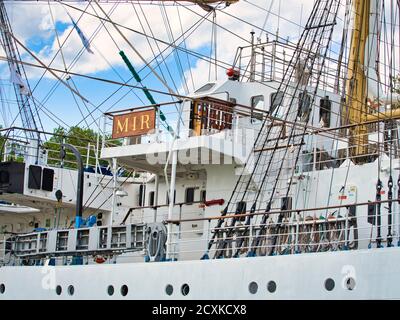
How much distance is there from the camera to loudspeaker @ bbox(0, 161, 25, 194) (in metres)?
19.1

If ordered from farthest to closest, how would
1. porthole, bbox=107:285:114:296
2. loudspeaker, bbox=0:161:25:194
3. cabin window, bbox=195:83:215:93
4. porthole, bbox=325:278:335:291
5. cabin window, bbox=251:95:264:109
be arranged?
1. cabin window, bbox=195:83:215:93
2. cabin window, bbox=251:95:264:109
3. loudspeaker, bbox=0:161:25:194
4. porthole, bbox=107:285:114:296
5. porthole, bbox=325:278:335:291

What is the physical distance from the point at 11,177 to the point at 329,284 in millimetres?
9367

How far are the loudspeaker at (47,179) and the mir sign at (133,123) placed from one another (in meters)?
2.88

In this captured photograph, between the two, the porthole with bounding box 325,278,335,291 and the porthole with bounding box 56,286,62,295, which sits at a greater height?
the porthole with bounding box 325,278,335,291

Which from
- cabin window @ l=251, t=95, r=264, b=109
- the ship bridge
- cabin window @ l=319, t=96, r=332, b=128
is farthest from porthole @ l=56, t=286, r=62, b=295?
cabin window @ l=319, t=96, r=332, b=128

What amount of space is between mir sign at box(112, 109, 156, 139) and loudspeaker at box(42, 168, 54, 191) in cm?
288

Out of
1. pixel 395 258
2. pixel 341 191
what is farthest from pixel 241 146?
pixel 395 258

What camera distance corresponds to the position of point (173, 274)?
14500mm

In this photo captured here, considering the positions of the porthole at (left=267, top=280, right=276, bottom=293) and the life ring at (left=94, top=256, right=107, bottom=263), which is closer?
the porthole at (left=267, top=280, right=276, bottom=293)

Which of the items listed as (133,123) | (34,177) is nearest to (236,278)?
(133,123)

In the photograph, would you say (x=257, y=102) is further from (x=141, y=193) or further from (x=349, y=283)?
(x=349, y=283)

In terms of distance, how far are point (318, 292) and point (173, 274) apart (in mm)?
2932

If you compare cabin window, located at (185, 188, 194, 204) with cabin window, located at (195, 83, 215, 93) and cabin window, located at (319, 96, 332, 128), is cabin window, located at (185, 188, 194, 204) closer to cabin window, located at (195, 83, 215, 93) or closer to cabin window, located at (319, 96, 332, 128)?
cabin window, located at (195, 83, 215, 93)

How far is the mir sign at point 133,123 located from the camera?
682 inches
